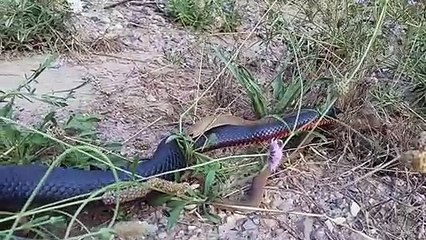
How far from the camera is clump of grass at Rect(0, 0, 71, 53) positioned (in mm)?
2570

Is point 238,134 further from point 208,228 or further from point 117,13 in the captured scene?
point 117,13

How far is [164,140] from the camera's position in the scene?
169 centimetres

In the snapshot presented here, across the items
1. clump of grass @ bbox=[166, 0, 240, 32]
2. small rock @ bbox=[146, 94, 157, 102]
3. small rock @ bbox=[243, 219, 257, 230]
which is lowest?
clump of grass @ bbox=[166, 0, 240, 32]

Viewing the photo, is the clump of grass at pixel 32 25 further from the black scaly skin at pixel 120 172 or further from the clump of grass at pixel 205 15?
the black scaly skin at pixel 120 172

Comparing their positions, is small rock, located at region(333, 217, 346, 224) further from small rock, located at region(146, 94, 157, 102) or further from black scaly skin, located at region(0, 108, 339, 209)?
small rock, located at region(146, 94, 157, 102)

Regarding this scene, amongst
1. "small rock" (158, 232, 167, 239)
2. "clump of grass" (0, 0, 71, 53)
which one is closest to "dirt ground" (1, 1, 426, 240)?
"small rock" (158, 232, 167, 239)

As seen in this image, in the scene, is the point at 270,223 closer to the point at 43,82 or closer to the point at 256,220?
the point at 256,220

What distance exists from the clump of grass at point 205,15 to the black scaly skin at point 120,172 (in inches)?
45.1

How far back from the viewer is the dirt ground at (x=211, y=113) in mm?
1504

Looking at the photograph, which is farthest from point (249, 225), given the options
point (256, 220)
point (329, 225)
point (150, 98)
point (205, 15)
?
point (205, 15)

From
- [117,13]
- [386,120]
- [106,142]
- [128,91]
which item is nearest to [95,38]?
[117,13]

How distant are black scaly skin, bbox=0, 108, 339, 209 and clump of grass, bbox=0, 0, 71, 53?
1102 mm

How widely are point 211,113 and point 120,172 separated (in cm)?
60

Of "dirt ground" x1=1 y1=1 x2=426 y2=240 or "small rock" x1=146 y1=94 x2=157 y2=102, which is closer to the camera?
"dirt ground" x1=1 y1=1 x2=426 y2=240
